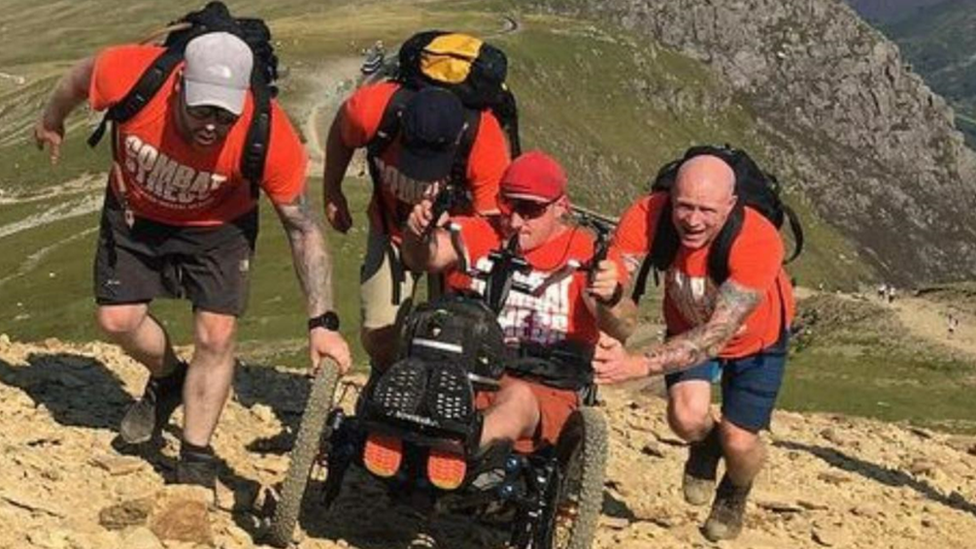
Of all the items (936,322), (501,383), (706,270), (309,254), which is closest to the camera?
(501,383)

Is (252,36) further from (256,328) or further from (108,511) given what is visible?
(256,328)

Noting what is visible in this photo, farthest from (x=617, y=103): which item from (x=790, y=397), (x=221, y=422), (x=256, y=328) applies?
(x=221, y=422)

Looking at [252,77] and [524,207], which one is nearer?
[252,77]

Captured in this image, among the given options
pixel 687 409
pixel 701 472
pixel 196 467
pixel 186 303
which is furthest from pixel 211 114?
pixel 186 303

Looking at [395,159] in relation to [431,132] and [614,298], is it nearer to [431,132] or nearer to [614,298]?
[431,132]

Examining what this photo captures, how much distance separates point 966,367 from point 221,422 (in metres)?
30.0

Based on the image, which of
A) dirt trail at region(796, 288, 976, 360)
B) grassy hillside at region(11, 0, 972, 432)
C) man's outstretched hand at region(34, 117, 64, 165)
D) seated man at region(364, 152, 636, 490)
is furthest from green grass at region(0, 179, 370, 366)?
seated man at region(364, 152, 636, 490)

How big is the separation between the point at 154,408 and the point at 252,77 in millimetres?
3096

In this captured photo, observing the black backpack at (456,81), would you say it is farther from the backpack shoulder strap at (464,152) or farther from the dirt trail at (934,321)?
the dirt trail at (934,321)

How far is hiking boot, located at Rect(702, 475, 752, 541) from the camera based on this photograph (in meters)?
11.1

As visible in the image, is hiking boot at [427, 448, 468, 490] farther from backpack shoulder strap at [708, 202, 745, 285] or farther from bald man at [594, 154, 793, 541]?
backpack shoulder strap at [708, 202, 745, 285]

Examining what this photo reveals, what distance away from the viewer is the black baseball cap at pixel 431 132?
10.2 metres

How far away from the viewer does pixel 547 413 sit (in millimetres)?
9516

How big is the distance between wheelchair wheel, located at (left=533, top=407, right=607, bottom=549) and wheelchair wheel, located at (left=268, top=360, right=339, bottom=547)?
61.4 inches
